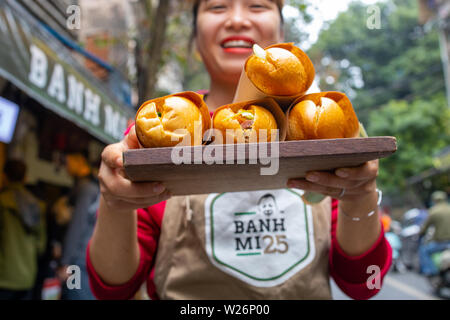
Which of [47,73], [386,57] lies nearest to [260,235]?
[47,73]

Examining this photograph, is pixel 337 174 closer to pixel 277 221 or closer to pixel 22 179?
pixel 277 221

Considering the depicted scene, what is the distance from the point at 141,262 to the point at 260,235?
1.54ft

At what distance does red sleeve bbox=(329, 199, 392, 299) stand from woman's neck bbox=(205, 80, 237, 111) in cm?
70

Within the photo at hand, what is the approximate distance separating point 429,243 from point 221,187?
6932 millimetres

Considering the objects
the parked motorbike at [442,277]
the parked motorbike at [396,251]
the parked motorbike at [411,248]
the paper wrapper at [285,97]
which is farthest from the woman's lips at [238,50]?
the parked motorbike at [411,248]

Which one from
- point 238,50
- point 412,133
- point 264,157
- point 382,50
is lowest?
point 264,157

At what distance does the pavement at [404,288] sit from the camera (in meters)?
5.88

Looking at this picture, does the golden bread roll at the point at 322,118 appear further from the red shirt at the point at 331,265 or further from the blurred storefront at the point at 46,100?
the blurred storefront at the point at 46,100

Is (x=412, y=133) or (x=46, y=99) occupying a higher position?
(x=412, y=133)

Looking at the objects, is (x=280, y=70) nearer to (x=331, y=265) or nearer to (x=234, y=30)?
(x=234, y=30)

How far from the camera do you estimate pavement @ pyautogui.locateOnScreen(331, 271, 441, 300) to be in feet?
19.3

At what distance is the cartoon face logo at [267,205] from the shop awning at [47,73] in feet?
6.29

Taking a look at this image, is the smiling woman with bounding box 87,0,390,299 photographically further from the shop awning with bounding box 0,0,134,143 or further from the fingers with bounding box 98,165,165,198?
the shop awning with bounding box 0,0,134,143

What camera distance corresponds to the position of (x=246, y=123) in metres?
0.84
